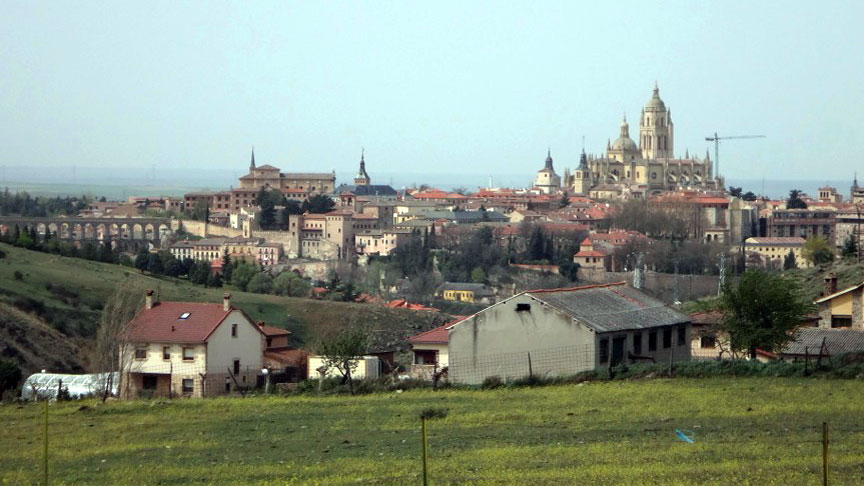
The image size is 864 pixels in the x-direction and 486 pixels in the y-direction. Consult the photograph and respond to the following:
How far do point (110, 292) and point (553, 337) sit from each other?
31.5 meters

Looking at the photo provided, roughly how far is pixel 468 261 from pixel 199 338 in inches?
2740

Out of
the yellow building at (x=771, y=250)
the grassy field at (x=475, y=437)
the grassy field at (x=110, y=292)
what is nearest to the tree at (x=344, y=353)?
the grassy field at (x=475, y=437)

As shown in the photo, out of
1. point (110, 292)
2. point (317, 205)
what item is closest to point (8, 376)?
point (110, 292)

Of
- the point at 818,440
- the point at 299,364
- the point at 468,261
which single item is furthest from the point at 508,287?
the point at 818,440

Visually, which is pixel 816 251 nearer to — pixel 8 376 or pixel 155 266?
pixel 155 266

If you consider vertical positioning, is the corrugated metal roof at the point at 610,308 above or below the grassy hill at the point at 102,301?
above

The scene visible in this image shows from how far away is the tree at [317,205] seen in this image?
114312 mm

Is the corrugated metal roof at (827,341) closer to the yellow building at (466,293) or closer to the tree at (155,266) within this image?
the tree at (155,266)

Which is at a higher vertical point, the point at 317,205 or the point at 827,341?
the point at 317,205

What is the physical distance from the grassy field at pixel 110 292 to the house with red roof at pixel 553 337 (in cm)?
2336

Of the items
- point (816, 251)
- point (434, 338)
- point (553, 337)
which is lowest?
point (816, 251)

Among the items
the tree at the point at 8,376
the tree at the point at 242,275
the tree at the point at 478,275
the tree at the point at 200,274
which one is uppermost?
the tree at the point at 8,376

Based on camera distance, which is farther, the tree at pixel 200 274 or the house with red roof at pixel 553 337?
the tree at pixel 200 274

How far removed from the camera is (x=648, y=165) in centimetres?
15288
